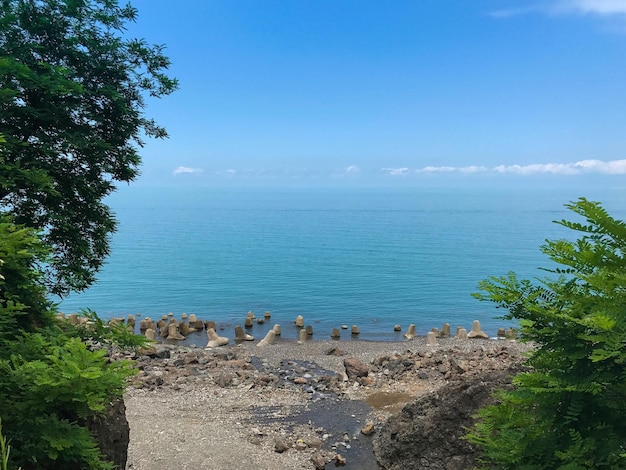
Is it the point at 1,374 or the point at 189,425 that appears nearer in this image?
the point at 1,374

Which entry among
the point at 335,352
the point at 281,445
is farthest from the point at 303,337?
the point at 281,445

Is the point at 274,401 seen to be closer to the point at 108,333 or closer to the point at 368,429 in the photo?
the point at 368,429

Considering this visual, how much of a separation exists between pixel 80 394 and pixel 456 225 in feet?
380

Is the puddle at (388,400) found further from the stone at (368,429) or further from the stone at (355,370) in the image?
the stone at (368,429)

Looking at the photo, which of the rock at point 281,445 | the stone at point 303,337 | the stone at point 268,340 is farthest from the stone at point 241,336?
the rock at point 281,445

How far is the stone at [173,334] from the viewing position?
93.8ft

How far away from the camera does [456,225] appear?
114m

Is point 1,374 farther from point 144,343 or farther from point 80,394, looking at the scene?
point 144,343

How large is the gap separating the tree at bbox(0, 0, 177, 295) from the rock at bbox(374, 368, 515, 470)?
887 centimetres

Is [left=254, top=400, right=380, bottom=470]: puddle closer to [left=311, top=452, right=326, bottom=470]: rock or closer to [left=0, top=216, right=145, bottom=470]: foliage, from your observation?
[left=311, top=452, right=326, bottom=470]: rock

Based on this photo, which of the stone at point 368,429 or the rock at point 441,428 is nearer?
the rock at point 441,428

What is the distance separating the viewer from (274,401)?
640 inches

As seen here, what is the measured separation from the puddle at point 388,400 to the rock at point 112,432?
9579 millimetres

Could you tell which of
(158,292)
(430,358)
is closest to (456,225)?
(158,292)
